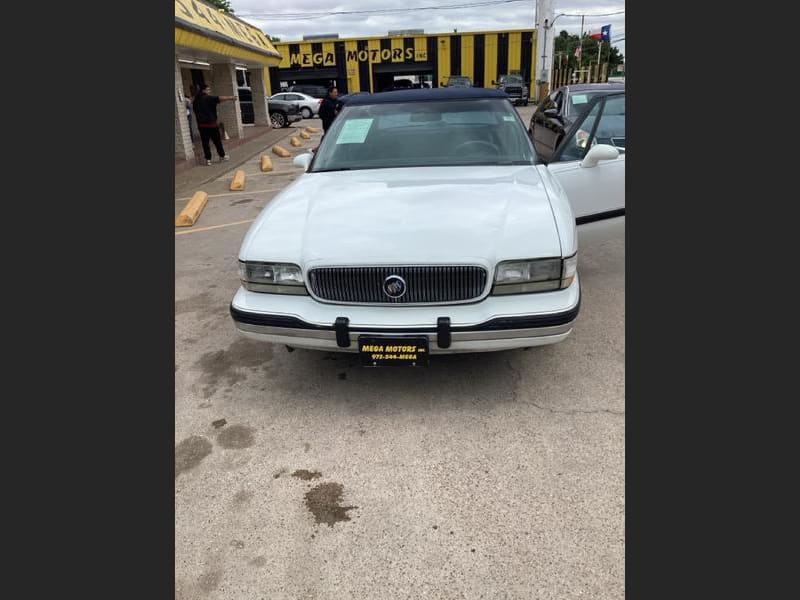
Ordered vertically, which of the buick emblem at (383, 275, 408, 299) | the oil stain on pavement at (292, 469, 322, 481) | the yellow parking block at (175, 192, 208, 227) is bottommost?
the oil stain on pavement at (292, 469, 322, 481)

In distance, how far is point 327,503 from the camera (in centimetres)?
238

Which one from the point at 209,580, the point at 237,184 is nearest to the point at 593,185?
the point at 209,580

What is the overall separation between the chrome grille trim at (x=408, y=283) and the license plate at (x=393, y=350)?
0.20 meters

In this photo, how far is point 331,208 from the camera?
3.09 meters

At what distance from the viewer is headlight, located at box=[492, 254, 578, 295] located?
8.85ft

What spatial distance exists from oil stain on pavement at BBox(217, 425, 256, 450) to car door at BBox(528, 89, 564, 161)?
616 centimetres

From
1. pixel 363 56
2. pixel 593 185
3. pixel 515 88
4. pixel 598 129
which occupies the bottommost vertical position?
pixel 593 185

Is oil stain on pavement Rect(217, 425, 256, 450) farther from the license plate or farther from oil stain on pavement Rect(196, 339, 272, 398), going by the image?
the license plate

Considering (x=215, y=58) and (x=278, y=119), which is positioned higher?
(x=215, y=58)

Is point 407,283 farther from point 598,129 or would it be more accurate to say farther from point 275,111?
point 275,111

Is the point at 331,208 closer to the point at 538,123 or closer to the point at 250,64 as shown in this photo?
the point at 538,123

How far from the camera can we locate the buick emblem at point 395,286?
269cm

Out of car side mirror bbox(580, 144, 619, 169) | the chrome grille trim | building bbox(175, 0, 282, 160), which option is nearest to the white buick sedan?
the chrome grille trim

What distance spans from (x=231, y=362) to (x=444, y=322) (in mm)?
1800
